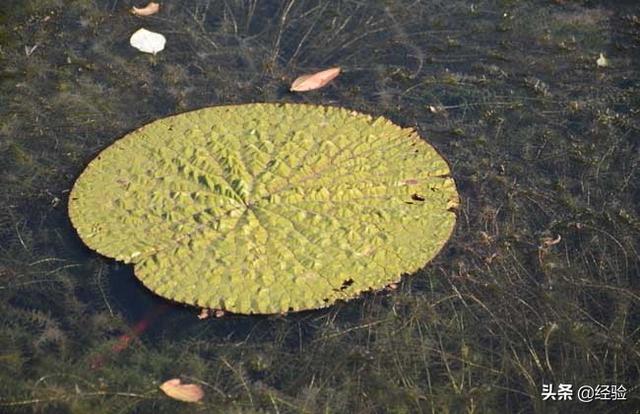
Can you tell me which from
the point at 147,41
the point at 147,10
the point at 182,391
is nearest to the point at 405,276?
the point at 182,391

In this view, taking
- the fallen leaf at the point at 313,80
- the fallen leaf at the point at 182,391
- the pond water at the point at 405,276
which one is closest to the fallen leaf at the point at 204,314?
the pond water at the point at 405,276

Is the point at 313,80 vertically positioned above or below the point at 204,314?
above

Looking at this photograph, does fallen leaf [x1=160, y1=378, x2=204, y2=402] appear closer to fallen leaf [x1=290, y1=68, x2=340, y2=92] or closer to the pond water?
the pond water

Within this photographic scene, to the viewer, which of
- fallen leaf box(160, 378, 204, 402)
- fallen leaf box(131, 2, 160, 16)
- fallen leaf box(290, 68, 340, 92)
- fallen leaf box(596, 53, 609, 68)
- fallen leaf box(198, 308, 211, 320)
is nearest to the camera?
fallen leaf box(160, 378, 204, 402)

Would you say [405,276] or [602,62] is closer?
[405,276]

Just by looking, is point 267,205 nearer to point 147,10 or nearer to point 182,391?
point 182,391

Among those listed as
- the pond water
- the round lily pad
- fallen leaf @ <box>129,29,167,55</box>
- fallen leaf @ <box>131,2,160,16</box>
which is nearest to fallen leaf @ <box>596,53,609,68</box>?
the pond water

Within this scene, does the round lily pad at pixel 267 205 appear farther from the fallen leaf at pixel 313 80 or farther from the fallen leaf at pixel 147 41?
the fallen leaf at pixel 147 41
